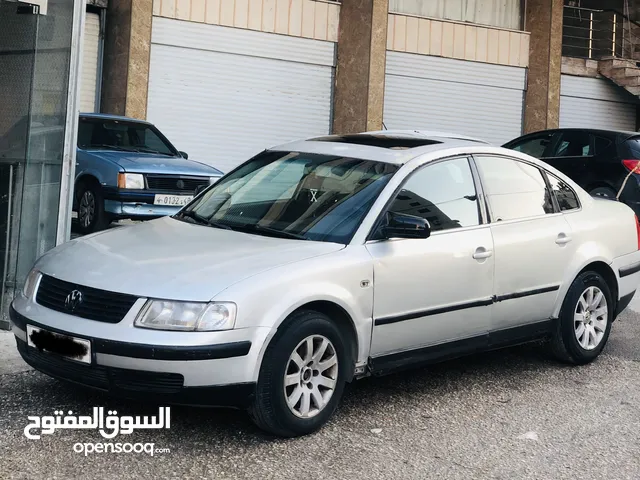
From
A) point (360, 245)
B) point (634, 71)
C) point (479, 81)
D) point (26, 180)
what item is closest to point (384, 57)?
point (479, 81)

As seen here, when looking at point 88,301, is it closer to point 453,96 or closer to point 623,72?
point 453,96

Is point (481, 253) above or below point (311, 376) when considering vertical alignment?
above

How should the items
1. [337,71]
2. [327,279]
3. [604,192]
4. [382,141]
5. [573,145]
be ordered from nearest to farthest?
[327,279], [382,141], [604,192], [573,145], [337,71]

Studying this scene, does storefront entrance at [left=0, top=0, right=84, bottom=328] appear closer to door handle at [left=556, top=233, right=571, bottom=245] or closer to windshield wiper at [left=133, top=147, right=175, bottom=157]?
door handle at [left=556, top=233, right=571, bottom=245]

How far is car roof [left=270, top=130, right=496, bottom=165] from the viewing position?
5.91 meters

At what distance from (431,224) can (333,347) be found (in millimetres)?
1136

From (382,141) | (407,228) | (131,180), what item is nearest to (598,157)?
(131,180)

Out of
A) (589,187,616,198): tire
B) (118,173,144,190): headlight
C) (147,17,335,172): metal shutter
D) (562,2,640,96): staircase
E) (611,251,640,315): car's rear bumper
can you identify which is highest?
(562,2,640,96): staircase

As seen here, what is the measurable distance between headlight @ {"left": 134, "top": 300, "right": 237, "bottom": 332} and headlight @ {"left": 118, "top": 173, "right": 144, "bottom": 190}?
6861mm

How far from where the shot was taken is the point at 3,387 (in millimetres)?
5613

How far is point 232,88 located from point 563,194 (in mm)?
12854

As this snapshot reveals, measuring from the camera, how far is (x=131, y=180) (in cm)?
1123

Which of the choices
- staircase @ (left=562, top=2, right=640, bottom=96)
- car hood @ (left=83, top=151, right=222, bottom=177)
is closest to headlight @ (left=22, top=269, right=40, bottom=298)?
car hood @ (left=83, top=151, right=222, bottom=177)

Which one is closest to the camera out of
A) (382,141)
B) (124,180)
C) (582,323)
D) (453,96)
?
(382,141)
